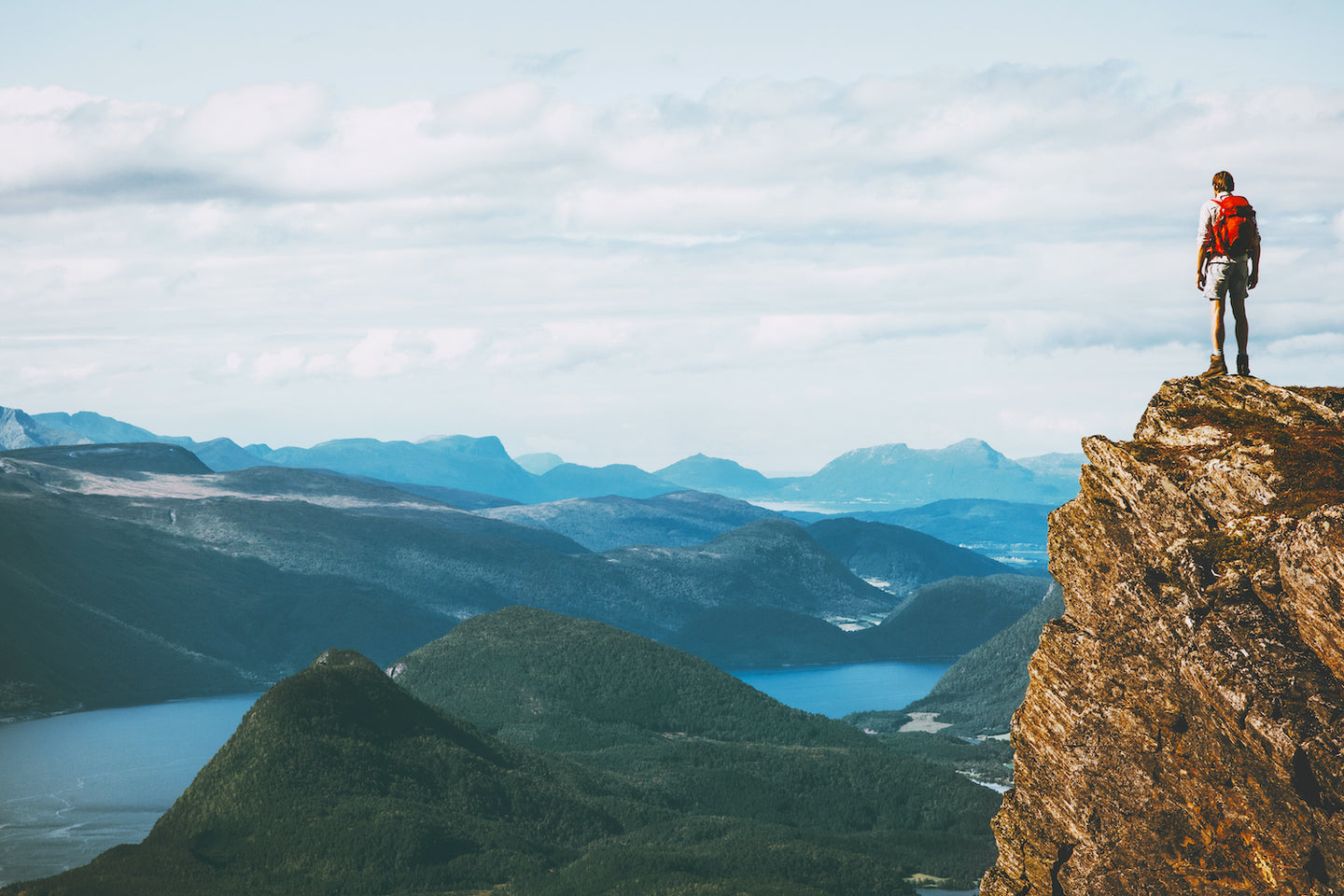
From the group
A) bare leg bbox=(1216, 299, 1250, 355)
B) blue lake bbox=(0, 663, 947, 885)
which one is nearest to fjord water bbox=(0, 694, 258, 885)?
blue lake bbox=(0, 663, 947, 885)

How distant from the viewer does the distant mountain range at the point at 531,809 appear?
194ft

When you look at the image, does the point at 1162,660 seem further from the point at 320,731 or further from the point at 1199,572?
the point at 320,731

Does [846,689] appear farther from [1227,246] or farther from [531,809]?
[1227,246]

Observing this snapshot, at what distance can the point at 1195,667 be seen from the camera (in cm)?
2359

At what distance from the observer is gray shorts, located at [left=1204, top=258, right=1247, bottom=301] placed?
23.8 m

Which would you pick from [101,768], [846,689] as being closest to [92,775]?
[101,768]

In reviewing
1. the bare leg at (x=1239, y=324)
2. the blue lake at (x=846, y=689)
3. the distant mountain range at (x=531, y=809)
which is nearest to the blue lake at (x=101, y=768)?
the blue lake at (x=846, y=689)

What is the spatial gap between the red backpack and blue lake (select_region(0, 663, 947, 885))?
7838 centimetres

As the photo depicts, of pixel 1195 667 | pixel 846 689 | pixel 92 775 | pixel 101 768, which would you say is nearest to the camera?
pixel 1195 667

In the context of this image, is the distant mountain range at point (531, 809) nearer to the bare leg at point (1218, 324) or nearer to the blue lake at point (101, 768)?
the blue lake at point (101, 768)

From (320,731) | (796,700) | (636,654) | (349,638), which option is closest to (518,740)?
(636,654)

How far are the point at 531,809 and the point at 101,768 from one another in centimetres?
5881

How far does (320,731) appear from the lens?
71.4 metres

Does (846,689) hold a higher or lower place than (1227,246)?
lower
